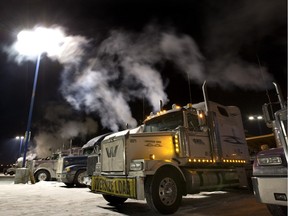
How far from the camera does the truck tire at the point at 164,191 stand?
565 centimetres

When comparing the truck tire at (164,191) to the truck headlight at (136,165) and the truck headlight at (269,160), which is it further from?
the truck headlight at (269,160)

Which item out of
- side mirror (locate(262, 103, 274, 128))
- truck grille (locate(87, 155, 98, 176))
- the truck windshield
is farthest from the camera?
truck grille (locate(87, 155, 98, 176))

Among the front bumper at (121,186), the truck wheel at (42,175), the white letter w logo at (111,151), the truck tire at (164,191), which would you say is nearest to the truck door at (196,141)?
the truck tire at (164,191)

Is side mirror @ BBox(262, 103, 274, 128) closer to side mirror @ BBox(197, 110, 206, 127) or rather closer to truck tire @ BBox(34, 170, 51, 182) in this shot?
side mirror @ BBox(197, 110, 206, 127)

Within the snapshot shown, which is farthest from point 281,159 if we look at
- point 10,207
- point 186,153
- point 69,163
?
point 69,163

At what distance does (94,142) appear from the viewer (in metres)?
14.1

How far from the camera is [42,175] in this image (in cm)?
1828

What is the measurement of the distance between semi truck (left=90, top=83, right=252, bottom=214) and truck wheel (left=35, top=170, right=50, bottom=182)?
12.5 meters

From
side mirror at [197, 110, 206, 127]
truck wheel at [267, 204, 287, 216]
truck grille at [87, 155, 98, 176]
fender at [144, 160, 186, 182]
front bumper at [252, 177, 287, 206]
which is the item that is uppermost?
side mirror at [197, 110, 206, 127]

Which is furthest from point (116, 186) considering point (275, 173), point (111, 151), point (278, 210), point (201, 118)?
point (275, 173)

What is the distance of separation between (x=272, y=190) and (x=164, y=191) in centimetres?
270

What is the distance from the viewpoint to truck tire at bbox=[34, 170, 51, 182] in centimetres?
1815

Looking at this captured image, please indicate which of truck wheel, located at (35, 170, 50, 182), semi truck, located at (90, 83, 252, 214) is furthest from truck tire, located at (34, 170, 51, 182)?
semi truck, located at (90, 83, 252, 214)

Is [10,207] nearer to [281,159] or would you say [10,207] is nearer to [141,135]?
[141,135]
